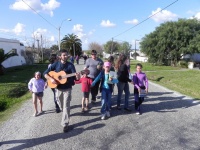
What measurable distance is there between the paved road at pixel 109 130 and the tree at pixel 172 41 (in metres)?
29.0

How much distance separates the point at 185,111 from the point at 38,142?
4677mm

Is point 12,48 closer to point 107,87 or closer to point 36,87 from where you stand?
point 36,87

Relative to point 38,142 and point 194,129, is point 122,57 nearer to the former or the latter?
point 194,129

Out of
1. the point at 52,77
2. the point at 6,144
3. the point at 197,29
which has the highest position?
the point at 197,29

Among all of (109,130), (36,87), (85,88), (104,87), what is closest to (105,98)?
(104,87)

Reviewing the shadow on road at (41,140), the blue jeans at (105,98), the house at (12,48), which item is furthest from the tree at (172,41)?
the shadow on road at (41,140)

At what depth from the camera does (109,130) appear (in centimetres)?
589

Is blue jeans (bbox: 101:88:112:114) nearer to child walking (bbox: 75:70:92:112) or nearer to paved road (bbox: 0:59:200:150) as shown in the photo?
paved road (bbox: 0:59:200:150)

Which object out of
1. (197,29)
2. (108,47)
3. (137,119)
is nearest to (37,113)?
(137,119)

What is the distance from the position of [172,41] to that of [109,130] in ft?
106

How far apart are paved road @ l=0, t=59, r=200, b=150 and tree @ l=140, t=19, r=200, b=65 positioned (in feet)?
95.2

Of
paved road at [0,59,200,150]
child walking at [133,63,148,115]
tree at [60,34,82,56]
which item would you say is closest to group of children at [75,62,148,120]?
child walking at [133,63,148,115]

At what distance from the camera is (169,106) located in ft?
27.8

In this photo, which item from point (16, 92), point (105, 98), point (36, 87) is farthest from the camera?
point (16, 92)
